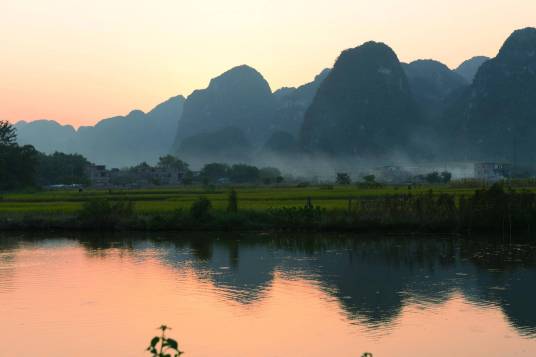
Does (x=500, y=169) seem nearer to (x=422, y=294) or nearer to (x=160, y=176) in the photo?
(x=160, y=176)

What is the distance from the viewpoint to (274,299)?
14695 millimetres

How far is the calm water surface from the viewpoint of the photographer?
11.4 m

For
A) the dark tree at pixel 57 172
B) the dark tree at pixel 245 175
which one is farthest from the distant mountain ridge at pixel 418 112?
the dark tree at pixel 57 172

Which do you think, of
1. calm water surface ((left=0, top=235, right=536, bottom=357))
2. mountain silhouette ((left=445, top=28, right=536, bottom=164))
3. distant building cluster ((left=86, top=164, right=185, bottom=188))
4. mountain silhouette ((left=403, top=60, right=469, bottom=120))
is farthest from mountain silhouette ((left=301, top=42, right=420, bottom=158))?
calm water surface ((left=0, top=235, right=536, bottom=357))

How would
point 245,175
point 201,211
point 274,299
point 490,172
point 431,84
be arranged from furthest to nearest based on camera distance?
point 431,84
point 245,175
point 490,172
point 201,211
point 274,299

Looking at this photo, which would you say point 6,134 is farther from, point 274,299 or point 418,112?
point 418,112

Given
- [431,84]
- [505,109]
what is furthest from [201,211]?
[431,84]

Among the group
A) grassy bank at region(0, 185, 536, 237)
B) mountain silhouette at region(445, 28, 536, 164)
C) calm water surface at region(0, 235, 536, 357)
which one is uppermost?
mountain silhouette at region(445, 28, 536, 164)

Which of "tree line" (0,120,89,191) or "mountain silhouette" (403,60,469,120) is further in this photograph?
"mountain silhouette" (403,60,469,120)

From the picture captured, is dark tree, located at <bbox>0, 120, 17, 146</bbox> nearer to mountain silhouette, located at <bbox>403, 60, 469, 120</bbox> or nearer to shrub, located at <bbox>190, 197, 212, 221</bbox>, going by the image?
shrub, located at <bbox>190, 197, 212, 221</bbox>

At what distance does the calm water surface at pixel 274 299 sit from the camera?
37.3 ft

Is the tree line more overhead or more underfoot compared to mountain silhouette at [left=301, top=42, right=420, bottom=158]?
more underfoot

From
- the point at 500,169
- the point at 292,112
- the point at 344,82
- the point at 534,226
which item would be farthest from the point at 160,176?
the point at 292,112

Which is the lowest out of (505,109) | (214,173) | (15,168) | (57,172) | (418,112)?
(214,173)
